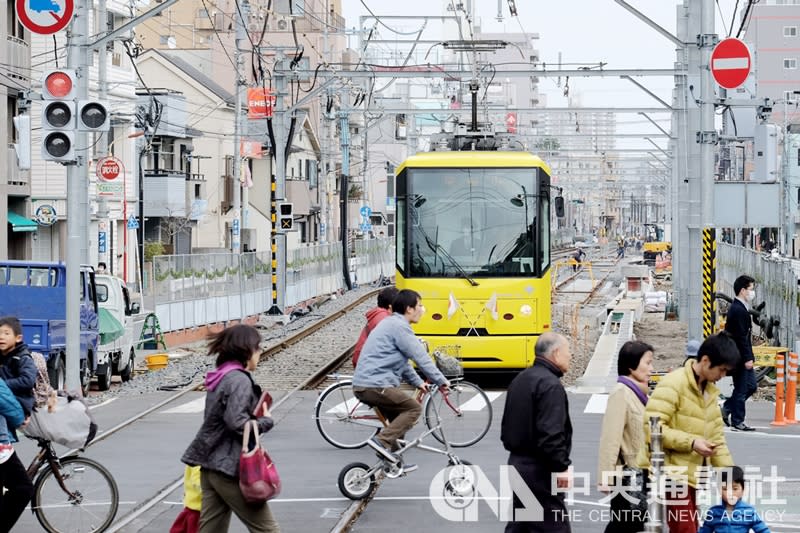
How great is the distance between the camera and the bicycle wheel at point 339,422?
14211 millimetres

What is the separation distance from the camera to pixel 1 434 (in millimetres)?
9000

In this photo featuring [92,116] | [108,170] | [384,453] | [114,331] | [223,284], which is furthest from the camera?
[223,284]

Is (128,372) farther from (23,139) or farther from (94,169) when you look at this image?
(94,169)

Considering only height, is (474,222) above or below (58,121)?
below

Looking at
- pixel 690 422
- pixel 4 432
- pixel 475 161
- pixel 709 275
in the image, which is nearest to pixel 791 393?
pixel 709 275

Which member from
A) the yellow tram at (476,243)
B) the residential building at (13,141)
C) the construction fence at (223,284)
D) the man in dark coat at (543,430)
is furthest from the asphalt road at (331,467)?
the residential building at (13,141)

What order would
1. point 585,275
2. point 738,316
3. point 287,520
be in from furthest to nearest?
1. point 585,275
2. point 738,316
3. point 287,520

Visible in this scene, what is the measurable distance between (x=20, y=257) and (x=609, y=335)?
740 inches

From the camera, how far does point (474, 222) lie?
21.7 metres

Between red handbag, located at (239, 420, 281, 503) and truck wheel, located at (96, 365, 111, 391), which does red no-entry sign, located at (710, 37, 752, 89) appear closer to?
truck wheel, located at (96, 365, 111, 391)

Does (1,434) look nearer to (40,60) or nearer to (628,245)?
(40,60)

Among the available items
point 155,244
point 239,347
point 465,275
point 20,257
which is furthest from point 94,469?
point 155,244

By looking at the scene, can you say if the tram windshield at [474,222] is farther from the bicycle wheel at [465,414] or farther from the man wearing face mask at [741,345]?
the bicycle wheel at [465,414]

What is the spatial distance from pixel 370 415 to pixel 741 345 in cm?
460
